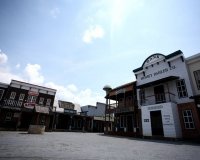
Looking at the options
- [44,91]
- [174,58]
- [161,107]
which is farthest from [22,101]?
[174,58]

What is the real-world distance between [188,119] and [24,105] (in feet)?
86.2

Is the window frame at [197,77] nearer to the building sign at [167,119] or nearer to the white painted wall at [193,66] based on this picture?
the white painted wall at [193,66]

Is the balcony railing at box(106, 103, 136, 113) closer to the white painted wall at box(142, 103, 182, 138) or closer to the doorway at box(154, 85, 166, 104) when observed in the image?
the doorway at box(154, 85, 166, 104)

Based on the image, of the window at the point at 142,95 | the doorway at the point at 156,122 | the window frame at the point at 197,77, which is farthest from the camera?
the window at the point at 142,95

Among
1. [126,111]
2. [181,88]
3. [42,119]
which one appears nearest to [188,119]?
[181,88]

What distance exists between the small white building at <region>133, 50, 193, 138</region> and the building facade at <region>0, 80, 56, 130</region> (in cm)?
1809

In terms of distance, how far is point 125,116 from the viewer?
77.2 feet

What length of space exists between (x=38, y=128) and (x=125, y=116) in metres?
13.5

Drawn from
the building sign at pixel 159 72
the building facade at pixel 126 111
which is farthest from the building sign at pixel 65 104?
the building sign at pixel 159 72

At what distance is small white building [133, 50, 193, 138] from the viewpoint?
15.0 m

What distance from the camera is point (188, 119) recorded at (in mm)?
14523

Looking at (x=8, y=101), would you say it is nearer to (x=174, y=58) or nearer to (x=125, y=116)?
(x=125, y=116)

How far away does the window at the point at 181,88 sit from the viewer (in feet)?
50.9

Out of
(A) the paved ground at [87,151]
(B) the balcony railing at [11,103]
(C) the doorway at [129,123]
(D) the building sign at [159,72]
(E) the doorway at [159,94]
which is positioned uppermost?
(D) the building sign at [159,72]
